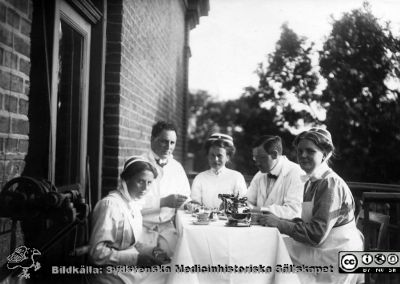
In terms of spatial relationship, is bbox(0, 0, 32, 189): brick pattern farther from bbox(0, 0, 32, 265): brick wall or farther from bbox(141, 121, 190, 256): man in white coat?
bbox(141, 121, 190, 256): man in white coat

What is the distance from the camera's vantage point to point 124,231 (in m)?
2.30

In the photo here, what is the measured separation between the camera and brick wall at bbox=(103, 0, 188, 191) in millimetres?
3010

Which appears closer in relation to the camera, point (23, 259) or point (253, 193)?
point (23, 259)

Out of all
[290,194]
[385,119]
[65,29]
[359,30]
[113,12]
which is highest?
[359,30]

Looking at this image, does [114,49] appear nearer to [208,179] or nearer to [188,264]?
[208,179]

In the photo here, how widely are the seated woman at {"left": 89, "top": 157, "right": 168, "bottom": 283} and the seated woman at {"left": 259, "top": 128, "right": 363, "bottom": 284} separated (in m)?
0.84

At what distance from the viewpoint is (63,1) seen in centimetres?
231

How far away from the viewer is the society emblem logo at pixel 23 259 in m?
1.58

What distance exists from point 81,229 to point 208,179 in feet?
4.56

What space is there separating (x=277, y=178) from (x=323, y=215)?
3.51 feet

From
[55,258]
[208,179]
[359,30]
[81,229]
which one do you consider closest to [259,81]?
[359,30]

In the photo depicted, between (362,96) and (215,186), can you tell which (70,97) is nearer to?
(215,186)

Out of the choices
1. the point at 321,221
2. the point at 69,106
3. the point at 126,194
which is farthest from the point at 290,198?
the point at 69,106

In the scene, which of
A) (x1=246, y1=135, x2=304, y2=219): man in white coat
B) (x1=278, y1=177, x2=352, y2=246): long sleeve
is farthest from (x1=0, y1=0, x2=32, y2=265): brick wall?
(x1=246, y1=135, x2=304, y2=219): man in white coat
